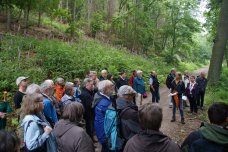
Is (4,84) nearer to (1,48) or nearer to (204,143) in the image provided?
(1,48)

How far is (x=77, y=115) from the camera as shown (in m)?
4.32

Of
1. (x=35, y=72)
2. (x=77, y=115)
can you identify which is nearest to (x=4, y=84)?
(x=35, y=72)

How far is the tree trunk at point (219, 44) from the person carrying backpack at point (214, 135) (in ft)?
50.5

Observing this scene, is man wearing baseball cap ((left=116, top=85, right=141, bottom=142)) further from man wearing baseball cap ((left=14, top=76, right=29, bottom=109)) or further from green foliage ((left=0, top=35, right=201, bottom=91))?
green foliage ((left=0, top=35, right=201, bottom=91))

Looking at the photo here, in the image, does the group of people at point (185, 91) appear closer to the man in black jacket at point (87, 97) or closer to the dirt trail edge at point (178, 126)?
the dirt trail edge at point (178, 126)

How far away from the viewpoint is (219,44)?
18.1 m

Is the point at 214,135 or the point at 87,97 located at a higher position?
the point at 214,135

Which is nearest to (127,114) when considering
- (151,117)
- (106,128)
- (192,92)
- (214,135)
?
(106,128)

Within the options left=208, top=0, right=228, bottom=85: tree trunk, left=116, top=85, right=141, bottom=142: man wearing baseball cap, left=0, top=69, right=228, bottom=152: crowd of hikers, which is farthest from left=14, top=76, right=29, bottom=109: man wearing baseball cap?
left=208, top=0, right=228, bottom=85: tree trunk

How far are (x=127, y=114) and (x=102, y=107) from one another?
122 centimetres

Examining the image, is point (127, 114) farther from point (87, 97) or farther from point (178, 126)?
point (178, 126)

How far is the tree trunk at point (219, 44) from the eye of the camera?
1777 cm

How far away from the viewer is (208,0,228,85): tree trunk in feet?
58.3

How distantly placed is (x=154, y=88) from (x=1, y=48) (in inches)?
305
